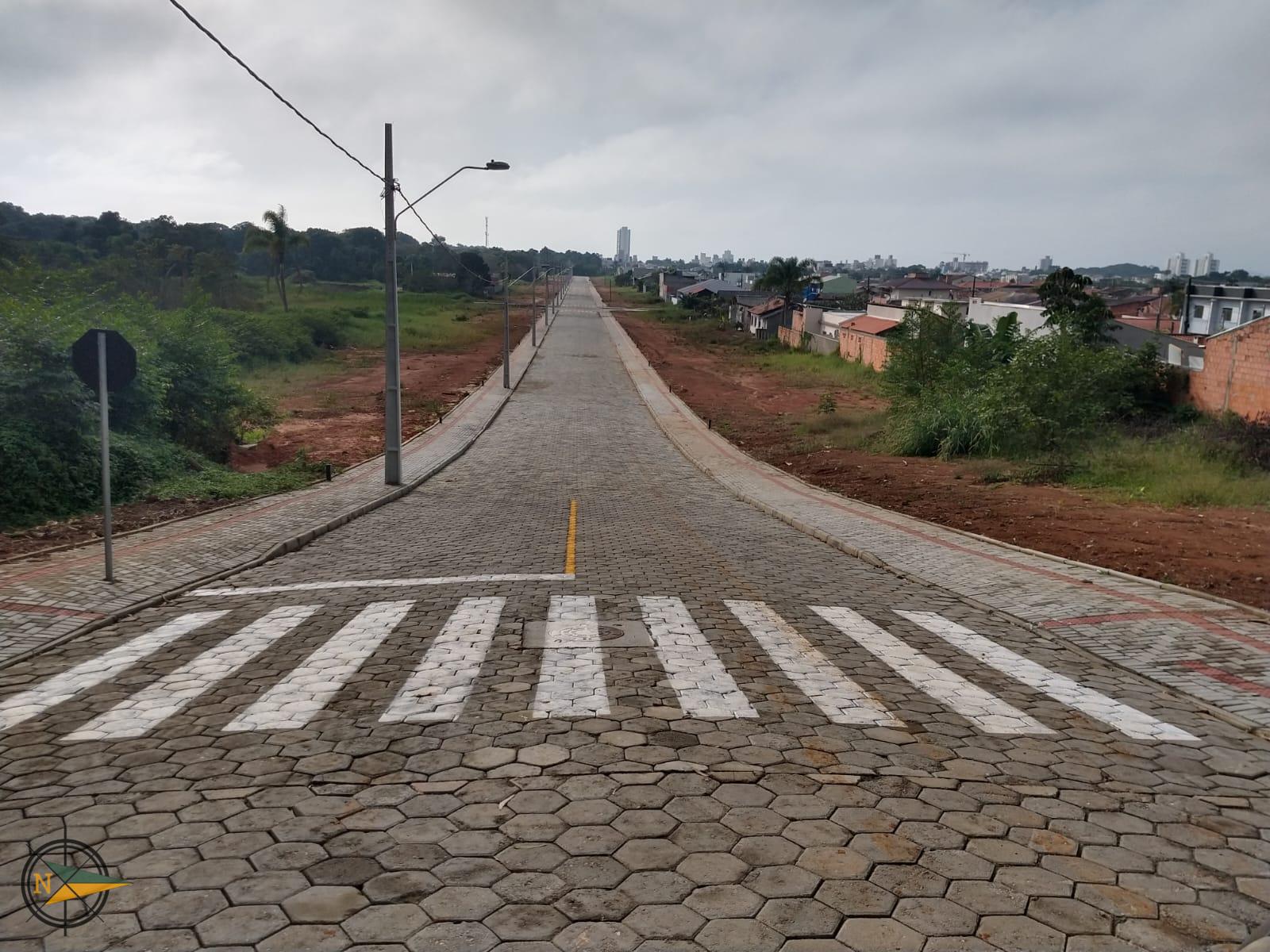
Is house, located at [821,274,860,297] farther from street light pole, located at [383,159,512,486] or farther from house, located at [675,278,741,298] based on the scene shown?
street light pole, located at [383,159,512,486]

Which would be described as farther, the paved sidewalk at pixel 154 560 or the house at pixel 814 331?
the house at pixel 814 331

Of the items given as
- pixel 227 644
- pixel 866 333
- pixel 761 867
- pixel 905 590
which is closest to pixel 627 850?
pixel 761 867

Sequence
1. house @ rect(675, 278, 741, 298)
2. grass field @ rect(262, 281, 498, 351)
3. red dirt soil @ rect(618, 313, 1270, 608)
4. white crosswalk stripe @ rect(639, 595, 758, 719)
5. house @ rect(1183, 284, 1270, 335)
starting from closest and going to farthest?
white crosswalk stripe @ rect(639, 595, 758, 719) → red dirt soil @ rect(618, 313, 1270, 608) → house @ rect(1183, 284, 1270, 335) → grass field @ rect(262, 281, 498, 351) → house @ rect(675, 278, 741, 298)

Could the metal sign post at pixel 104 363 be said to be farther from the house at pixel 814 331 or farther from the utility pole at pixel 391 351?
the house at pixel 814 331

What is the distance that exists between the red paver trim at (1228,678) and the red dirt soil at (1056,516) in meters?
3.20

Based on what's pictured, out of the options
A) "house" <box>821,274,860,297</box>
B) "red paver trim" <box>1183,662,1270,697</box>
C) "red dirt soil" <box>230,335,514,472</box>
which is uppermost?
"house" <box>821,274,860,297</box>

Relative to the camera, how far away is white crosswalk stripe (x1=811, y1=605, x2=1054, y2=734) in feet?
22.5

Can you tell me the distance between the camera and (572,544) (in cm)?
1360

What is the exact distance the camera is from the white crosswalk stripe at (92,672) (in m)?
6.98

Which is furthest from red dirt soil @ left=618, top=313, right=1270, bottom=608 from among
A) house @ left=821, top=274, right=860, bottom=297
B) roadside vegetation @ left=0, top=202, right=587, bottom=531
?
house @ left=821, top=274, right=860, bottom=297

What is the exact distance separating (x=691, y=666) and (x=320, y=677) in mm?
3003

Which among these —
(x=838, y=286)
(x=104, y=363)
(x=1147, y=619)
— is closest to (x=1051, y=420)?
(x=1147, y=619)

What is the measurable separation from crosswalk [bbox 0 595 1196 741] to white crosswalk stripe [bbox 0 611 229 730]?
0.02 m

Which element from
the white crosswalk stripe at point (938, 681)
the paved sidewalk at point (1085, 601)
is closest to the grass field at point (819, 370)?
the paved sidewalk at point (1085, 601)
